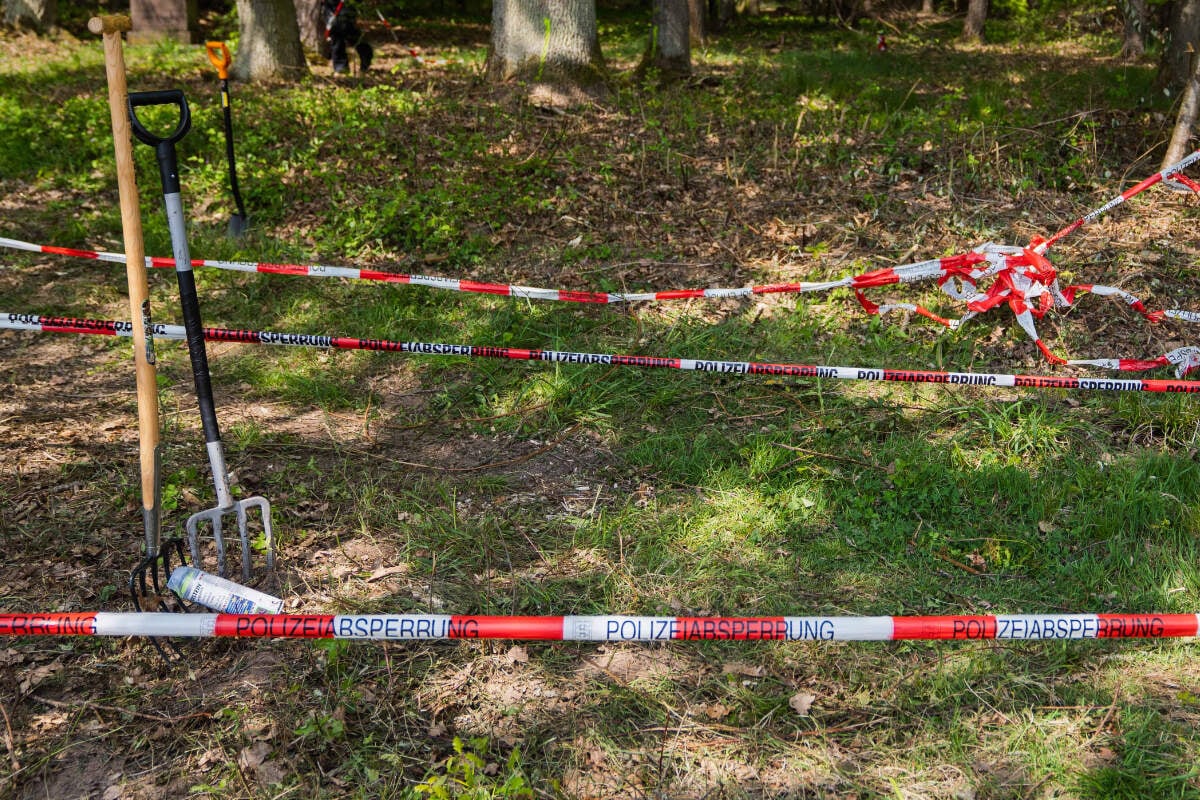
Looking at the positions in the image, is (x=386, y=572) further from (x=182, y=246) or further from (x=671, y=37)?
(x=671, y=37)

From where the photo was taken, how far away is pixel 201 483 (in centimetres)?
454

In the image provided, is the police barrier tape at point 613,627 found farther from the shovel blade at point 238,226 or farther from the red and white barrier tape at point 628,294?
the shovel blade at point 238,226

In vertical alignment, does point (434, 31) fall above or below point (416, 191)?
above

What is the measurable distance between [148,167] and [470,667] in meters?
7.40

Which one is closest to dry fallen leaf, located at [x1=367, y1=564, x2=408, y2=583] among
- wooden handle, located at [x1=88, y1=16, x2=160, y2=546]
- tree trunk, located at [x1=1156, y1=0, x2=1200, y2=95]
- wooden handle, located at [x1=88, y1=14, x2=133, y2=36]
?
wooden handle, located at [x1=88, y1=16, x2=160, y2=546]

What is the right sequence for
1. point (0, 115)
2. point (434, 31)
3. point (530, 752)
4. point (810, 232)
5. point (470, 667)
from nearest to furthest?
point (530, 752) < point (470, 667) < point (810, 232) < point (0, 115) < point (434, 31)

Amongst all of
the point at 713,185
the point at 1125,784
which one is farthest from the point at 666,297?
the point at 1125,784

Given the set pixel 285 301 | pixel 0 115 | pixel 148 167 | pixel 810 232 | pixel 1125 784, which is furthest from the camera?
pixel 0 115

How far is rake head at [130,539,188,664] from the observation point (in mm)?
3422

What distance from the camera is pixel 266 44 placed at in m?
11.3

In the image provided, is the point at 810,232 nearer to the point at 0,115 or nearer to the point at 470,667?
the point at 470,667

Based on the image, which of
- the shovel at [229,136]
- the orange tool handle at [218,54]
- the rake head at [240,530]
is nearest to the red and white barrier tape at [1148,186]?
the rake head at [240,530]

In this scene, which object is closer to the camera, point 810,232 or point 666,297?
point 666,297

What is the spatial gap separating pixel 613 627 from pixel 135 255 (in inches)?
87.1
